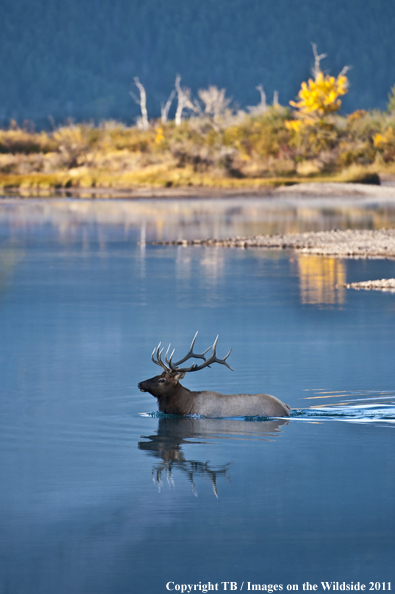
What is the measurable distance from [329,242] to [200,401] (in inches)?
686

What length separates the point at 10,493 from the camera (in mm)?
7344

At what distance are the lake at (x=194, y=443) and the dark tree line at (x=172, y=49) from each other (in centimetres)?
13866

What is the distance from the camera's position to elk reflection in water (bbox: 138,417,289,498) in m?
7.77

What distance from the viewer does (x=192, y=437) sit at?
28.8ft

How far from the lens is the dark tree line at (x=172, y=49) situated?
163 metres

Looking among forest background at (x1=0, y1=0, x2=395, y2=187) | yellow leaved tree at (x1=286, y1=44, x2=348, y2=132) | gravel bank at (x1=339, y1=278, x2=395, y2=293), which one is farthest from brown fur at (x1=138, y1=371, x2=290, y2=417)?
forest background at (x1=0, y1=0, x2=395, y2=187)

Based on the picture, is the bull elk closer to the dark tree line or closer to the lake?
the lake

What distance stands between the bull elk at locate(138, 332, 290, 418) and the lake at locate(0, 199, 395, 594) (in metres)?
0.10

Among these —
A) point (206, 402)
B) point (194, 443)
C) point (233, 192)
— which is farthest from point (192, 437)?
point (233, 192)

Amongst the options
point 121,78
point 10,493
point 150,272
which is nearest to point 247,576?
point 10,493

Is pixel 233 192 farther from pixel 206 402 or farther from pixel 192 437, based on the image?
pixel 192 437

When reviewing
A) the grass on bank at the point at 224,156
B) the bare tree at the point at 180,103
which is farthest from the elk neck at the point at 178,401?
the bare tree at the point at 180,103

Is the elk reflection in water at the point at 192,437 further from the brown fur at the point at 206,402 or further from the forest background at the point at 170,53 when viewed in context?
the forest background at the point at 170,53

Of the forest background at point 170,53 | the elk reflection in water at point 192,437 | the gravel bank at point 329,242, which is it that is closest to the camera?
the elk reflection in water at point 192,437
